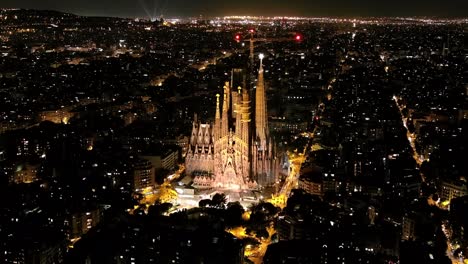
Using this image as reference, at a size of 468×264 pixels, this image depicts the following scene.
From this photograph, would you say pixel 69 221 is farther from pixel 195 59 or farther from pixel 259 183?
pixel 195 59

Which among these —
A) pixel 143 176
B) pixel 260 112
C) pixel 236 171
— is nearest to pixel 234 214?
pixel 236 171

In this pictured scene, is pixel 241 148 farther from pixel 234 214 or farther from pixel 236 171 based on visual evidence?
pixel 234 214

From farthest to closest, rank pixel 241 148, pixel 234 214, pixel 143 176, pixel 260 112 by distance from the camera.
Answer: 1. pixel 143 176
2. pixel 260 112
3. pixel 241 148
4. pixel 234 214

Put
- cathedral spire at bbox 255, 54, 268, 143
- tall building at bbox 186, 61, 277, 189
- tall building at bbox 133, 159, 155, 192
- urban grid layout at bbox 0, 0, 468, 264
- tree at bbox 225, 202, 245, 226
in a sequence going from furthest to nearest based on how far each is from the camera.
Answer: tall building at bbox 133, 159, 155, 192 < cathedral spire at bbox 255, 54, 268, 143 < tall building at bbox 186, 61, 277, 189 < tree at bbox 225, 202, 245, 226 < urban grid layout at bbox 0, 0, 468, 264

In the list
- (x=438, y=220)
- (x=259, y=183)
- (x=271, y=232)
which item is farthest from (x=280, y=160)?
(x=438, y=220)

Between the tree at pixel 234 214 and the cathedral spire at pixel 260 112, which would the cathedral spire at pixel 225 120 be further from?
the tree at pixel 234 214

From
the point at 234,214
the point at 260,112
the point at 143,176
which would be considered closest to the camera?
the point at 234,214

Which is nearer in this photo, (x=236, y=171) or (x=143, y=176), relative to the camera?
(x=236, y=171)

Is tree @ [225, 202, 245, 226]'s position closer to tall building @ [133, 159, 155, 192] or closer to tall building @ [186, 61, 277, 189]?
tall building @ [186, 61, 277, 189]

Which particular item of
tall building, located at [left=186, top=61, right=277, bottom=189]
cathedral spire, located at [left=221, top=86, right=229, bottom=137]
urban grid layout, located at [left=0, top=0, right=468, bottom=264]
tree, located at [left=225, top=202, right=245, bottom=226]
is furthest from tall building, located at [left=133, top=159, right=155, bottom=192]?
tree, located at [left=225, top=202, right=245, bottom=226]
